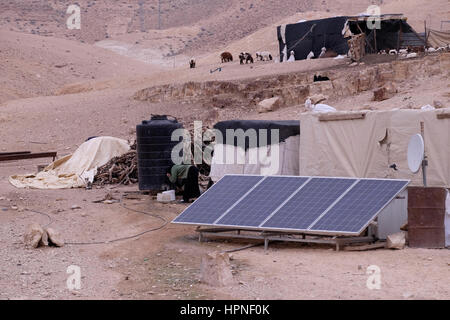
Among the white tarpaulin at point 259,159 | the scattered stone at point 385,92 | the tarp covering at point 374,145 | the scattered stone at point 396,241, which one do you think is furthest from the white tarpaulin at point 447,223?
the scattered stone at point 385,92

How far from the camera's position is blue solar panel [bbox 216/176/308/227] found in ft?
38.1

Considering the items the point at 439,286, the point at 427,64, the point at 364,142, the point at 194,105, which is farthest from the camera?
the point at 194,105

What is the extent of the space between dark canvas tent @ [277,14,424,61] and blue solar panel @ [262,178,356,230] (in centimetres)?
1980

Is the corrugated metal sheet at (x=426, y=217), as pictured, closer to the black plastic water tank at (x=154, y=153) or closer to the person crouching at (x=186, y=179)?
the person crouching at (x=186, y=179)

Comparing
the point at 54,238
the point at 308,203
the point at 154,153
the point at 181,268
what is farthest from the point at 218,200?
the point at 154,153

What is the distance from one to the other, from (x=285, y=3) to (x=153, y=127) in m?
61.2

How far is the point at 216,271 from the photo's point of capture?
931 cm

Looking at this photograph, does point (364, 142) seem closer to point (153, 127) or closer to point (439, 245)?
point (439, 245)

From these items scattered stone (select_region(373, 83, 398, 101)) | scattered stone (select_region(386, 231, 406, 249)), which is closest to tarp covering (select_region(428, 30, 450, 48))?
scattered stone (select_region(373, 83, 398, 101))

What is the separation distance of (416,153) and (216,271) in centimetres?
369

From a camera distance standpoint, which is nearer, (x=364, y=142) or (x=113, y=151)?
(x=364, y=142)

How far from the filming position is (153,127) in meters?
17.0

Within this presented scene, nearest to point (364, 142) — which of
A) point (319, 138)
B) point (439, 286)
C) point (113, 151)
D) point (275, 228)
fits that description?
point (319, 138)

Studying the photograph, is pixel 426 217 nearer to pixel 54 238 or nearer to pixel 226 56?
pixel 54 238
